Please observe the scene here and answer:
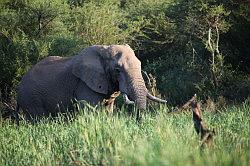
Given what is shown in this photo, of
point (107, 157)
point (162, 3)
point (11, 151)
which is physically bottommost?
point (11, 151)

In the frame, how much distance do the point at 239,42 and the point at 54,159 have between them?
42.6 feet

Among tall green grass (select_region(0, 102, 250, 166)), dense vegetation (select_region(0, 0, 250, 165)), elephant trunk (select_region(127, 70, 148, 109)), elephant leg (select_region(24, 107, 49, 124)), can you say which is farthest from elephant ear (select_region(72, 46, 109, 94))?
tall green grass (select_region(0, 102, 250, 166))

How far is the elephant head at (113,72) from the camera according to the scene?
33.1 ft

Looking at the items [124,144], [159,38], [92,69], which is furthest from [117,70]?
[159,38]

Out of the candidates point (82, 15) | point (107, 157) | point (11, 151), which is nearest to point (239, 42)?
point (82, 15)

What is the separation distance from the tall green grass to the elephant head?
1818 mm

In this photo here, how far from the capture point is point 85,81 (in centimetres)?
1127

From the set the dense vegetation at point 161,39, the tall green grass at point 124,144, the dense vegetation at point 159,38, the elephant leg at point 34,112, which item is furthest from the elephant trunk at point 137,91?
the dense vegetation at point 161,39

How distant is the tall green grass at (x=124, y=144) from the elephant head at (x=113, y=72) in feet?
5.96

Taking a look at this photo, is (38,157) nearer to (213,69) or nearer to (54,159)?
(54,159)

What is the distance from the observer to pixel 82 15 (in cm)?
2052

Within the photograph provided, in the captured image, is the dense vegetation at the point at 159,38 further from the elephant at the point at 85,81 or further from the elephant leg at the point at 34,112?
the elephant leg at the point at 34,112

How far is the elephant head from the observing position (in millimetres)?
10078

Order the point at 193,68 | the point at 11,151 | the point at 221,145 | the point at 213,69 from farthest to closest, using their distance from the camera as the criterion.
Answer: the point at 193,68
the point at 213,69
the point at 11,151
the point at 221,145
